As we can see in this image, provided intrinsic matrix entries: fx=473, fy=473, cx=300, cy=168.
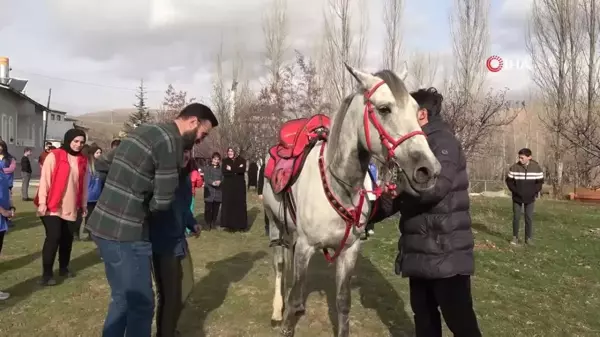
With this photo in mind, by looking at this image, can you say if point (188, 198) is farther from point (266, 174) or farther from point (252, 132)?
point (252, 132)

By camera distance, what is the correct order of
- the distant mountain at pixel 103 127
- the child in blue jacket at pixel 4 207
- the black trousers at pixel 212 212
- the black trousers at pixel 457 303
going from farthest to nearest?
the distant mountain at pixel 103 127 → the black trousers at pixel 212 212 → the child in blue jacket at pixel 4 207 → the black trousers at pixel 457 303

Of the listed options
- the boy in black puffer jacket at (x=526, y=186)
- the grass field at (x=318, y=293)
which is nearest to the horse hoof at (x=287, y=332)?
the grass field at (x=318, y=293)

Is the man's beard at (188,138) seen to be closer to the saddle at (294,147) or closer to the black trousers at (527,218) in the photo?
the saddle at (294,147)

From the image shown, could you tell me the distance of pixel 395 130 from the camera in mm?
2580

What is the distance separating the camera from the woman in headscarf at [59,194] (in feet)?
18.2

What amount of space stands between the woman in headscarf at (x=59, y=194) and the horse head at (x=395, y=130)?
13.8 feet

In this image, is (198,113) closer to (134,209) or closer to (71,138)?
(134,209)

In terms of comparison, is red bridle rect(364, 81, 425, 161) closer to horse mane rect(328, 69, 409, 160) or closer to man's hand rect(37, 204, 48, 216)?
horse mane rect(328, 69, 409, 160)

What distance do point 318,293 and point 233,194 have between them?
549 centimetres

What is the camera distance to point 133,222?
280 centimetres

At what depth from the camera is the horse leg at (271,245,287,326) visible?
463 cm

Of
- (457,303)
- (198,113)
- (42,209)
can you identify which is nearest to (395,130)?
(457,303)

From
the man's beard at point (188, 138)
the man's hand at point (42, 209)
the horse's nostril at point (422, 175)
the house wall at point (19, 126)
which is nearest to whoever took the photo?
the horse's nostril at point (422, 175)

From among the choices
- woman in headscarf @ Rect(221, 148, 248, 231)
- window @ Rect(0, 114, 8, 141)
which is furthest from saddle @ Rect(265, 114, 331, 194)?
window @ Rect(0, 114, 8, 141)
